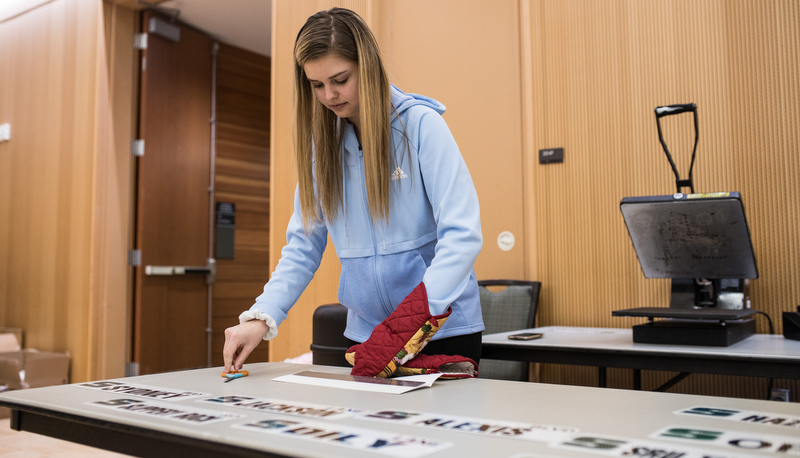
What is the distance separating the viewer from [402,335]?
1074mm

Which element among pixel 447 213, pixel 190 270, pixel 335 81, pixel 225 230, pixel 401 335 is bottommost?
pixel 401 335

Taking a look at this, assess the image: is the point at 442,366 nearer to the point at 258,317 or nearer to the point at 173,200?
the point at 258,317

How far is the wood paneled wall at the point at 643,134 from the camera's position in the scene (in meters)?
2.26

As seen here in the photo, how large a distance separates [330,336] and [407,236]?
103cm

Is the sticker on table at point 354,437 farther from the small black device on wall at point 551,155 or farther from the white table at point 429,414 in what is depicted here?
the small black device on wall at point 551,155

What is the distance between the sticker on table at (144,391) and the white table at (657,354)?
1053 millimetres

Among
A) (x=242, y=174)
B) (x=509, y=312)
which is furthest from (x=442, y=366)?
(x=242, y=174)

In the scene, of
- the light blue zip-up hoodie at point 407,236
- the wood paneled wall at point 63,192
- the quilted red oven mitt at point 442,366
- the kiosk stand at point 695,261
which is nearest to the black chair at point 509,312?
the kiosk stand at point 695,261

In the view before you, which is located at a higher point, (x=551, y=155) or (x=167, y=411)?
(x=551, y=155)

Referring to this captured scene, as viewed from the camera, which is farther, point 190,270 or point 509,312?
point 190,270

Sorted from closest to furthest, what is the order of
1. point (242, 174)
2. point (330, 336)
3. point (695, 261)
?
point (695, 261) < point (330, 336) < point (242, 174)

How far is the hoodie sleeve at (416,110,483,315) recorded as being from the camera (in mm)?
1109

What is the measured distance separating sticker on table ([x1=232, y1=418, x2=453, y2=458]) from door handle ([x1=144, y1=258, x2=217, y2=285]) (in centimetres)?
361

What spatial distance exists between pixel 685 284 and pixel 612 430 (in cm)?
153
